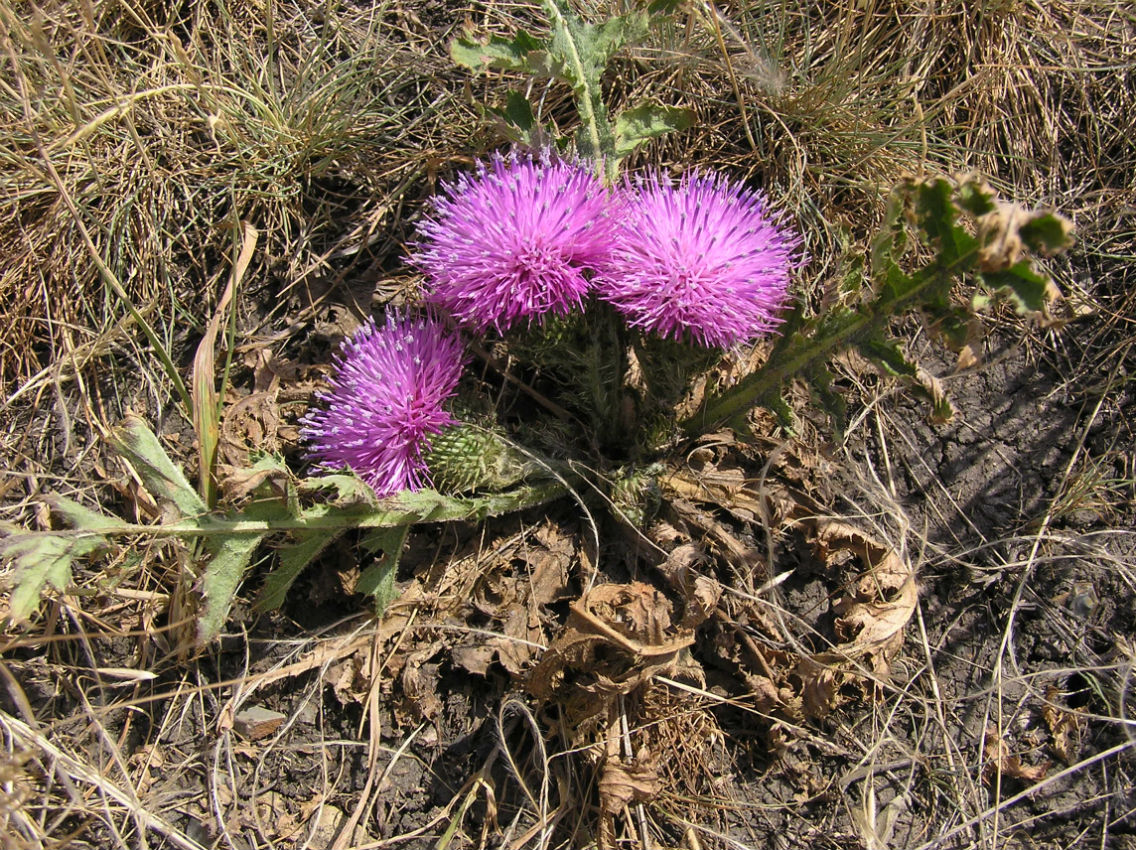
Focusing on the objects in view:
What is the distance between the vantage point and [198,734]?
251cm

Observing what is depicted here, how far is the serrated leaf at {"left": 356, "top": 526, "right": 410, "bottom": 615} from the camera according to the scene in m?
2.33

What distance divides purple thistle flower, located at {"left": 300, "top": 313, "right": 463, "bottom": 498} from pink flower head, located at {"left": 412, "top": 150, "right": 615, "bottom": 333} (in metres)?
0.24

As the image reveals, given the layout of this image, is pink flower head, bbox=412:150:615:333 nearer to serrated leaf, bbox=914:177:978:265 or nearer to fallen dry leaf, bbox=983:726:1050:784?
serrated leaf, bbox=914:177:978:265

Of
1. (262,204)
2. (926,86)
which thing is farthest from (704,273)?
(262,204)

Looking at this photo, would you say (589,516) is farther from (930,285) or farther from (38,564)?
(38,564)

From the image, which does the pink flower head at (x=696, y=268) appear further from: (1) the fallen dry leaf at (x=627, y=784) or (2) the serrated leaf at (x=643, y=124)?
(1) the fallen dry leaf at (x=627, y=784)

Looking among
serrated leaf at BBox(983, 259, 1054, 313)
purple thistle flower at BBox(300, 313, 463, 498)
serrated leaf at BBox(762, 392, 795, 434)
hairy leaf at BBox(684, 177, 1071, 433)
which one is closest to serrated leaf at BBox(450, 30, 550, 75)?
purple thistle flower at BBox(300, 313, 463, 498)

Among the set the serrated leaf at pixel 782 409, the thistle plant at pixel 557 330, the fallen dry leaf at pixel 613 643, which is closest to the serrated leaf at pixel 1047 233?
the thistle plant at pixel 557 330

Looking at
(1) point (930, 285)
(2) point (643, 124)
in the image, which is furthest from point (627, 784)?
(2) point (643, 124)

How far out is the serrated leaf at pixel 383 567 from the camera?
7.64 ft

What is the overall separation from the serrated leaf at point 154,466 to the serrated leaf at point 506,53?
1408 millimetres

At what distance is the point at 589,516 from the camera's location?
88.9 inches

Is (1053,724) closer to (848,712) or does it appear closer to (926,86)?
(848,712)

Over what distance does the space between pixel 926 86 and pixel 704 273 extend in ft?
5.11
